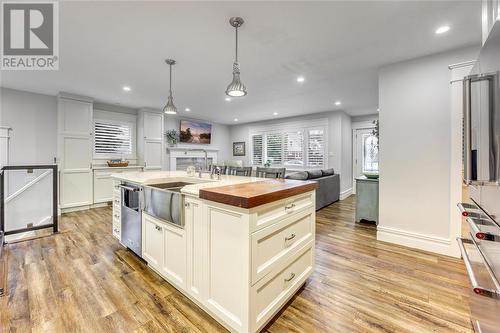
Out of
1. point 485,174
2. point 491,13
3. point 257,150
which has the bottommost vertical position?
point 485,174

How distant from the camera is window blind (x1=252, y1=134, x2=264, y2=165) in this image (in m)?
7.82

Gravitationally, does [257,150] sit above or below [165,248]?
above

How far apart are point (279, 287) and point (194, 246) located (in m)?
0.72

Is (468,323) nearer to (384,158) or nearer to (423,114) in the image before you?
(384,158)

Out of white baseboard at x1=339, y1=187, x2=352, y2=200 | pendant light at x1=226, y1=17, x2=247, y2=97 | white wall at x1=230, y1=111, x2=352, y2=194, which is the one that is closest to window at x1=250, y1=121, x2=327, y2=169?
white wall at x1=230, y1=111, x2=352, y2=194

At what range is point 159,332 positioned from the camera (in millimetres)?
1462

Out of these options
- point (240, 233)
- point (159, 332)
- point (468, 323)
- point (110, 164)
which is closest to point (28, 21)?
point (240, 233)

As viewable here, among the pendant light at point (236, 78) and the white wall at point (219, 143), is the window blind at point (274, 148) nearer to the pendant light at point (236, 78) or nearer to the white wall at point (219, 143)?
the white wall at point (219, 143)

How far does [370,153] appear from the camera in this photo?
6383 millimetres

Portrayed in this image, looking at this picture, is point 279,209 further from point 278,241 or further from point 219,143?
point 219,143

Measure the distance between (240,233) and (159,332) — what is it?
0.94m

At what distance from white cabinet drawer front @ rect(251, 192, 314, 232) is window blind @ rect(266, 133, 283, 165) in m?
5.37

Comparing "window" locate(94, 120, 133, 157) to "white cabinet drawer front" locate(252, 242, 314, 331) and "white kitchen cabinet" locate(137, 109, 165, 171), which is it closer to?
"white kitchen cabinet" locate(137, 109, 165, 171)

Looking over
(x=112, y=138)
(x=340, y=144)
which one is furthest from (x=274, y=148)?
(x=112, y=138)
